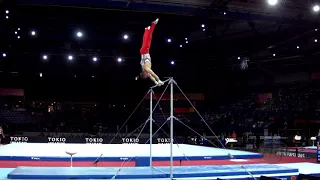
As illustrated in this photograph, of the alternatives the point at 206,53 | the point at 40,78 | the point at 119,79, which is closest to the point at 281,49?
the point at 206,53

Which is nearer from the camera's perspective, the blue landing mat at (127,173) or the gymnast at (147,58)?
the blue landing mat at (127,173)

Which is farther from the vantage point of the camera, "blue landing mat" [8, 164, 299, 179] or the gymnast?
the gymnast

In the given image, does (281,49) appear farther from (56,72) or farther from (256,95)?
(56,72)

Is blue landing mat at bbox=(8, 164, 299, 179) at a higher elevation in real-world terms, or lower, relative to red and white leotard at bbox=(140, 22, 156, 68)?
lower

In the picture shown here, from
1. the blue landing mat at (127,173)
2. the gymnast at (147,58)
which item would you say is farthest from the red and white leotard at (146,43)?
the blue landing mat at (127,173)

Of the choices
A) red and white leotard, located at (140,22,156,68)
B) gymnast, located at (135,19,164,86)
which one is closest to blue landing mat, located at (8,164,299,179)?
gymnast, located at (135,19,164,86)

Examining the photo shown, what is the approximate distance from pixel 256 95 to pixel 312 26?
13.6 meters

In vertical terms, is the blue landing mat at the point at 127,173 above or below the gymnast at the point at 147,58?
below

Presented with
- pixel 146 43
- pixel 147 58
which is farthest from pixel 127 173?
pixel 146 43

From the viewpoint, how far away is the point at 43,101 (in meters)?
27.2

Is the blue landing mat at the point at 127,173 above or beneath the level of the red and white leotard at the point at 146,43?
beneath

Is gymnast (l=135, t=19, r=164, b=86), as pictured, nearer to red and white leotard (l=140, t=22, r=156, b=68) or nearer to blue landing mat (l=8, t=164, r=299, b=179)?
red and white leotard (l=140, t=22, r=156, b=68)

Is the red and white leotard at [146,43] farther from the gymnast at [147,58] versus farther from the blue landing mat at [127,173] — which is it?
the blue landing mat at [127,173]

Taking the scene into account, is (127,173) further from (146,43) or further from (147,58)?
(146,43)
